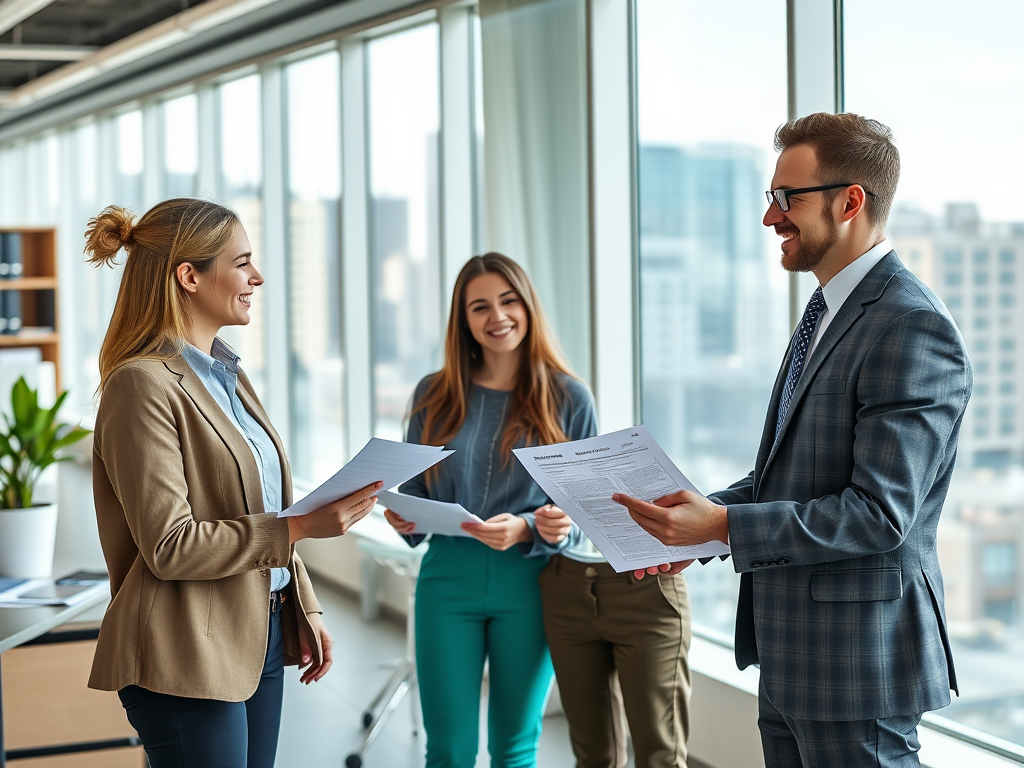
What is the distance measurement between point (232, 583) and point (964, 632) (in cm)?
243

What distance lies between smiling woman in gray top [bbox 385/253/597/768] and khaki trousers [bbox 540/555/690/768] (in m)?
0.08

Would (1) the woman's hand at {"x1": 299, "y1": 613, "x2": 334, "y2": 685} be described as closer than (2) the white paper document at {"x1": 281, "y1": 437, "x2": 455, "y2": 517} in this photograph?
No

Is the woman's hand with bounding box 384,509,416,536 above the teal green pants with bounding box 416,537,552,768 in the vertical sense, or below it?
above

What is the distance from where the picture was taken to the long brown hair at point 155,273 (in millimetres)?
1871

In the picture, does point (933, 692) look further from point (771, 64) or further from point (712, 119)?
point (712, 119)

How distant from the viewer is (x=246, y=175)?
7238 millimetres

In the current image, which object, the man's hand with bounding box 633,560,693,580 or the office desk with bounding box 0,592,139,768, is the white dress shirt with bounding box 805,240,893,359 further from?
the office desk with bounding box 0,592,139,768

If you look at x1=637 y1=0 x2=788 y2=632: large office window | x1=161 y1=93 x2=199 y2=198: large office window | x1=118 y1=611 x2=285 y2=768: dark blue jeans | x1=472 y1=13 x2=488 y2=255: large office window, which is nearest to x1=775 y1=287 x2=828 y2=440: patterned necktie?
x1=118 y1=611 x2=285 y2=768: dark blue jeans

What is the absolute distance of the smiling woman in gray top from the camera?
8.29 feet

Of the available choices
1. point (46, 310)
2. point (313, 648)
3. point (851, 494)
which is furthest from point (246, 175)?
point (851, 494)

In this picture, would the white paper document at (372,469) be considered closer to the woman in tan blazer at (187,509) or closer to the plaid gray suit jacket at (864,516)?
the woman in tan blazer at (187,509)

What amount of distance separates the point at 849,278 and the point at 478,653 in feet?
4.42

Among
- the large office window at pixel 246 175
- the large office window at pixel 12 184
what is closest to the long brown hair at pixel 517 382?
the large office window at pixel 246 175

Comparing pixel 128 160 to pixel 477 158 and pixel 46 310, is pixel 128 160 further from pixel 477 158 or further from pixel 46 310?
pixel 477 158
